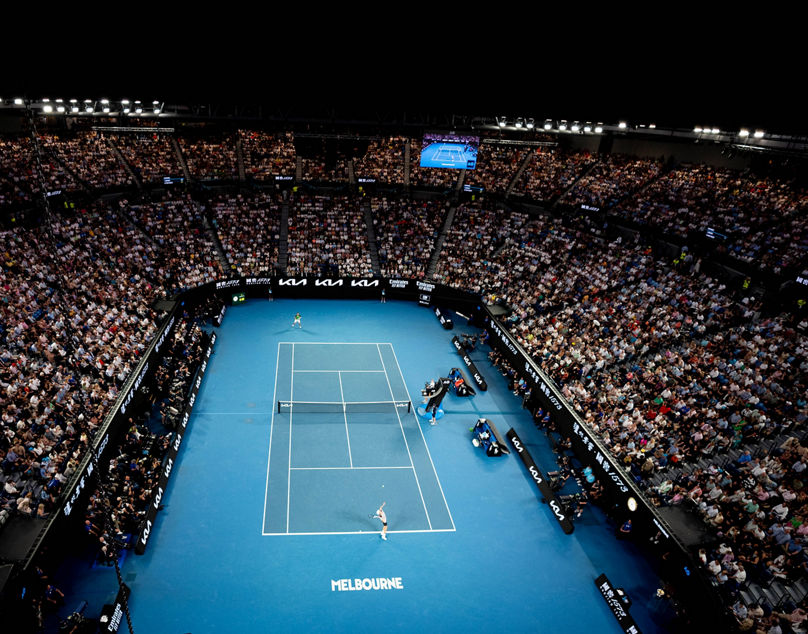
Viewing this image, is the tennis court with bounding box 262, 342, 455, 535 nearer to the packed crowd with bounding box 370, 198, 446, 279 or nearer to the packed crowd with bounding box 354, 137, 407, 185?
the packed crowd with bounding box 370, 198, 446, 279

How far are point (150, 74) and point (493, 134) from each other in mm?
35379

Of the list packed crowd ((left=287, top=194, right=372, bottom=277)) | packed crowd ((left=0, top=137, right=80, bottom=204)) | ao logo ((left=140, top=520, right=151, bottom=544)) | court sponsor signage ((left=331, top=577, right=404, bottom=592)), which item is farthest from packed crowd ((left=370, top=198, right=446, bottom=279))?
ao logo ((left=140, top=520, right=151, bottom=544))

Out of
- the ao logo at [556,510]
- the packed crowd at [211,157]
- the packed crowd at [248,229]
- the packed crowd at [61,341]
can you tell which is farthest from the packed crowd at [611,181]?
the packed crowd at [61,341]

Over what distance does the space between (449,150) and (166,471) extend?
26.3 metres

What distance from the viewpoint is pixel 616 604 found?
14.9 m

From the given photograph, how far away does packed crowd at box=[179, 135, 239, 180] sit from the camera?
4122 centimetres

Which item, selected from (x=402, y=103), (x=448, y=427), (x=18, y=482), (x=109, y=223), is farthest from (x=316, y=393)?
(x=109, y=223)

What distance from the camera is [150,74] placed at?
12328 millimetres

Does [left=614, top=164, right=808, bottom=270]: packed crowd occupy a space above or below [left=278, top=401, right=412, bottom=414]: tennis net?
above

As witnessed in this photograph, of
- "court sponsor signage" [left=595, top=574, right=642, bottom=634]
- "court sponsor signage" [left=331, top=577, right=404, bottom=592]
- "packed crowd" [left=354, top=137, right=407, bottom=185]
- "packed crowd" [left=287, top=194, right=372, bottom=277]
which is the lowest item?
"court sponsor signage" [left=595, top=574, right=642, bottom=634]

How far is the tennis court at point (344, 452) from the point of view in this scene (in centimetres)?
1758

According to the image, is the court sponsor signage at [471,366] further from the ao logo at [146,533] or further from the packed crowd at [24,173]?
the packed crowd at [24,173]

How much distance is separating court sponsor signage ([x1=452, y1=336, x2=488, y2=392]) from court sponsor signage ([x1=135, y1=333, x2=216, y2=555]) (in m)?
14.4

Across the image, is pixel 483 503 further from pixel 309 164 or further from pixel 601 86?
pixel 309 164
